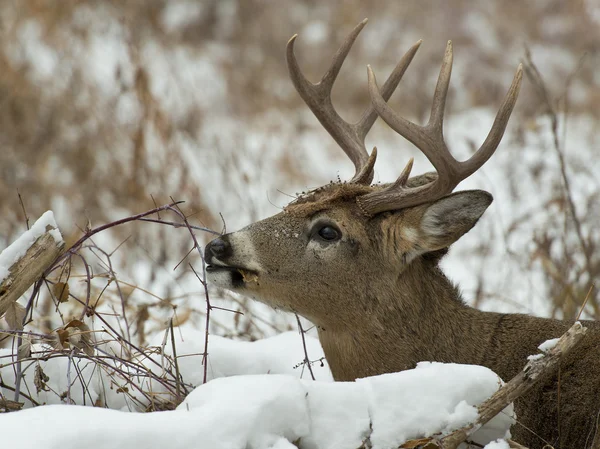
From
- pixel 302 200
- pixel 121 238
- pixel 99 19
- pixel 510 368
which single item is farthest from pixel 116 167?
pixel 510 368

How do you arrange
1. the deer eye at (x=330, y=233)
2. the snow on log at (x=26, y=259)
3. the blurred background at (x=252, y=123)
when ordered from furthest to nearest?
the blurred background at (x=252, y=123), the deer eye at (x=330, y=233), the snow on log at (x=26, y=259)

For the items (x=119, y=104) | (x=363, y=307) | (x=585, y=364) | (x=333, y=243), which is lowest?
(x=585, y=364)

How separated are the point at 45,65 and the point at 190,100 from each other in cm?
193

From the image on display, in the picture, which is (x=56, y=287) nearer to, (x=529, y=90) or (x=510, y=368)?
(x=510, y=368)

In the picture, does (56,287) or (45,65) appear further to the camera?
(45,65)

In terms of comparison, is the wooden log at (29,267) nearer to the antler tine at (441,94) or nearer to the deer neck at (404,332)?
the deer neck at (404,332)

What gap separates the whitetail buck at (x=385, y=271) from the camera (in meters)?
3.61

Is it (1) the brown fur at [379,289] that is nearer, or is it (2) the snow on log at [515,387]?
(2) the snow on log at [515,387]

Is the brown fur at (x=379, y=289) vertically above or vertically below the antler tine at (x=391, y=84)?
below

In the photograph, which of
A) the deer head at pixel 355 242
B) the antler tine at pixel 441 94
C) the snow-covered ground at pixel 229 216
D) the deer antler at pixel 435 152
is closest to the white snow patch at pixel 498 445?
the snow-covered ground at pixel 229 216

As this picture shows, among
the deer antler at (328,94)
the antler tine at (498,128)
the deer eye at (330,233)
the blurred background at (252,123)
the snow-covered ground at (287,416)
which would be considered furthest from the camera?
the blurred background at (252,123)

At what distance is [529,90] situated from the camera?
11883 millimetres

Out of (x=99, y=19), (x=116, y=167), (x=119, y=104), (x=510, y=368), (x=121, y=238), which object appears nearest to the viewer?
(x=510, y=368)

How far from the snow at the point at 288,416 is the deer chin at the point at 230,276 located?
92 cm
